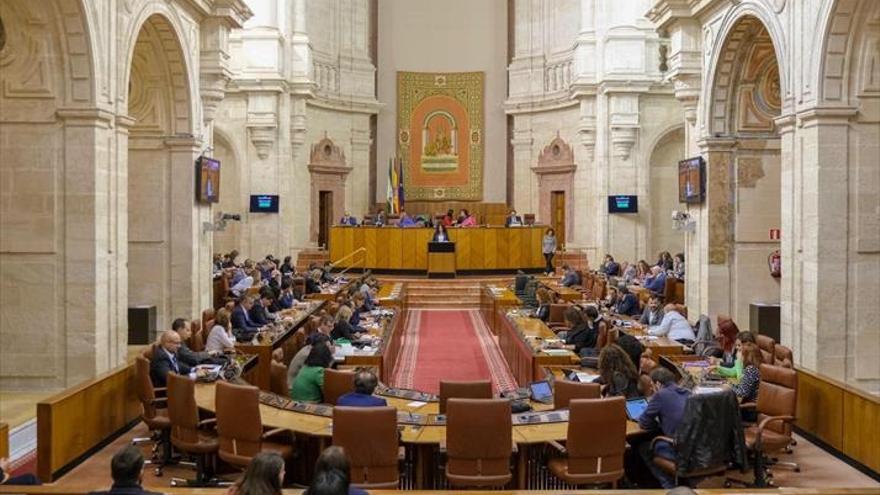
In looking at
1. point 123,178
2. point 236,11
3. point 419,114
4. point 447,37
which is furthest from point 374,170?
point 123,178

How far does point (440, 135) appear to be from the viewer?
1137 inches

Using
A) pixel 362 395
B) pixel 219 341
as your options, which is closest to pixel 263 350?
pixel 219 341

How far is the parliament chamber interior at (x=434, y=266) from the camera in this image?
6.46 metres

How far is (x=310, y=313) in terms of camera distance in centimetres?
1434

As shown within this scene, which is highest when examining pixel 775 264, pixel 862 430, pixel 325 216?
pixel 325 216

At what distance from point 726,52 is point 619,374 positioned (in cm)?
769

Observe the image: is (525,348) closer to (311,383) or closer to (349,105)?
(311,383)

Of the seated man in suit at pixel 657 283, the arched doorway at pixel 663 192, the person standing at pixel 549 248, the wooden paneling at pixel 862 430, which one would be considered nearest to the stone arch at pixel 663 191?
the arched doorway at pixel 663 192

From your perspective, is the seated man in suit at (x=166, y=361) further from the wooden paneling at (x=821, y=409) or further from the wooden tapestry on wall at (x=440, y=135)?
the wooden tapestry on wall at (x=440, y=135)

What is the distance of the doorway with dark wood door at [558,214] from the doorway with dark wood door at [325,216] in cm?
668

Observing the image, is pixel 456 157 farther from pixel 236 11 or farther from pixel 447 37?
pixel 236 11

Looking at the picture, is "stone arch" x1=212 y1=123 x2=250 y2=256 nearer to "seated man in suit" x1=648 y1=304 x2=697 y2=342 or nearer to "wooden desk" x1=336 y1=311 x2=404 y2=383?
"wooden desk" x1=336 y1=311 x2=404 y2=383

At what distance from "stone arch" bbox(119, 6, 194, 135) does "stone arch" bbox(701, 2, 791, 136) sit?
8.03 meters

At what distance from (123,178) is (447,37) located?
1916 centimetres
